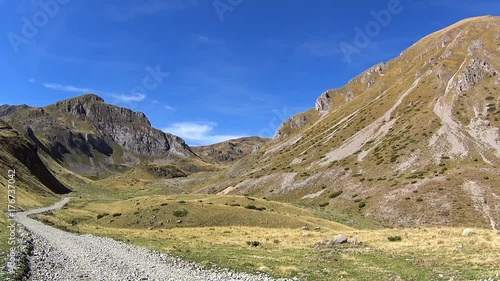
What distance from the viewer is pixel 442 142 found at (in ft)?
394

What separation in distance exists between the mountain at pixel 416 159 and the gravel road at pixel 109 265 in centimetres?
6411

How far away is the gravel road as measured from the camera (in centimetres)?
2414

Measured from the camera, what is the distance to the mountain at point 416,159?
85.0m

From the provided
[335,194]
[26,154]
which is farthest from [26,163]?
[335,194]

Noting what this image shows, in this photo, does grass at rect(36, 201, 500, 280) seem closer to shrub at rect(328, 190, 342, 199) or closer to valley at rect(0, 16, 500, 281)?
valley at rect(0, 16, 500, 281)

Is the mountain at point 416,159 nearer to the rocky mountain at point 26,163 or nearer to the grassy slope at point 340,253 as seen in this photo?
the grassy slope at point 340,253

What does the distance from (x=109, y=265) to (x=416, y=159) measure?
109482mm

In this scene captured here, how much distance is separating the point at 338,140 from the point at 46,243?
15275 cm

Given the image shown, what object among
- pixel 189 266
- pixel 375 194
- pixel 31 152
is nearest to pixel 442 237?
pixel 189 266

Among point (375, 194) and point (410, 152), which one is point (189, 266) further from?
point (410, 152)

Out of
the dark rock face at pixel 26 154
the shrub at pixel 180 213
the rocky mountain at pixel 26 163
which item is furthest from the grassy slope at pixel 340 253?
the dark rock face at pixel 26 154

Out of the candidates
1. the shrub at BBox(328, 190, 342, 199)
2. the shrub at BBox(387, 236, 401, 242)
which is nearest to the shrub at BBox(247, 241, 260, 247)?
the shrub at BBox(387, 236, 401, 242)

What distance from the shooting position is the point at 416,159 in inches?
4592

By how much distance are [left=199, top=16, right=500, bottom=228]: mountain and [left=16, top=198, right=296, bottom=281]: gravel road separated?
2524 inches
